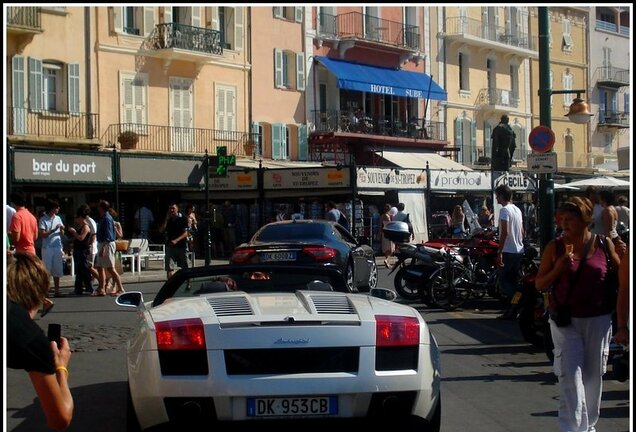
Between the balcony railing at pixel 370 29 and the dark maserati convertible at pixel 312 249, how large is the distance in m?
26.3

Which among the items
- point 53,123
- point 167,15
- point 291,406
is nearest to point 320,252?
point 291,406

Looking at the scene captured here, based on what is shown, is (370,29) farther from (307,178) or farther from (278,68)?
(307,178)

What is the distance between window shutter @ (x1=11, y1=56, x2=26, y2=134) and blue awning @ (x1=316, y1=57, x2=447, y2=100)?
1439cm

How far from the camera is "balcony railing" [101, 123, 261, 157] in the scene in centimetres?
3525

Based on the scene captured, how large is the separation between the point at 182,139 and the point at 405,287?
22057mm

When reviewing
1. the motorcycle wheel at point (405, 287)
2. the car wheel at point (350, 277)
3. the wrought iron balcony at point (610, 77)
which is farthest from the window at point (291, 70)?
the motorcycle wheel at point (405, 287)

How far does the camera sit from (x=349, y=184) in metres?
29.9

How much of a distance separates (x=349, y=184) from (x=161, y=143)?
31.9 feet

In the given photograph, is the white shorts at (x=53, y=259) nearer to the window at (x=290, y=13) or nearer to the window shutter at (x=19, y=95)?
the window shutter at (x=19, y=95)

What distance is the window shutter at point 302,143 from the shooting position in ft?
138

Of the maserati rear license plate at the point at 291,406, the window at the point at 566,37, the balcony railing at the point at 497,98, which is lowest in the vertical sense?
the maserati rear license plate at the point at 291,406

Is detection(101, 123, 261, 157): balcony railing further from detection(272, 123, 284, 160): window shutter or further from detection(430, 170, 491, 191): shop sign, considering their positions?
detection(430, 170, 491, 191): shop sign

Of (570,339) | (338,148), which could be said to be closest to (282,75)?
(338,148)

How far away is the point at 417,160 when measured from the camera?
43406mm
